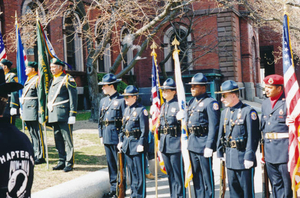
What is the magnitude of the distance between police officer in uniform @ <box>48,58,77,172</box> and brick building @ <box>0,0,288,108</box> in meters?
10.3

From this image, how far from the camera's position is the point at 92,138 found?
34.0 feet

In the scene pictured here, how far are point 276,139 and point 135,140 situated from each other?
2165 millimetres

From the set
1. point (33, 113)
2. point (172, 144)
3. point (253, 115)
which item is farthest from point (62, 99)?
point (253, 115)

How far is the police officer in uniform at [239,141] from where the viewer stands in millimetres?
4562

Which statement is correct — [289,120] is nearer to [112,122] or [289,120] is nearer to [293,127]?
[293,127]

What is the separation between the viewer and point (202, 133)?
5219 mm

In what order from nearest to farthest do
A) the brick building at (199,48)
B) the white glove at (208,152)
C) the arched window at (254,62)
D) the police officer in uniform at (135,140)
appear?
the white glove at (208,152), the police officer in uniform at (135,140), the brick building at (199,48), the arched window at (254,62)

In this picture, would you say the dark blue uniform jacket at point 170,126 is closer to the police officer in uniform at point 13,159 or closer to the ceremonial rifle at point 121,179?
the ceremonial rifle at point 121,179

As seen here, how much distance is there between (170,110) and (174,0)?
20.6ft

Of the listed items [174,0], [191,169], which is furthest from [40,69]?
[174,0]

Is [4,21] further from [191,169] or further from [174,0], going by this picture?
[191,169]

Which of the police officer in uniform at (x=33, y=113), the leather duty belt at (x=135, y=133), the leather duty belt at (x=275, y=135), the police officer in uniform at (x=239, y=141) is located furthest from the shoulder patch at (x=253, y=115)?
the police officer in uniform at (x=33, y=113)

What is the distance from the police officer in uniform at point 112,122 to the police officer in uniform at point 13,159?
3.72 m

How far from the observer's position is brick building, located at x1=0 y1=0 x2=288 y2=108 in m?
18.6
